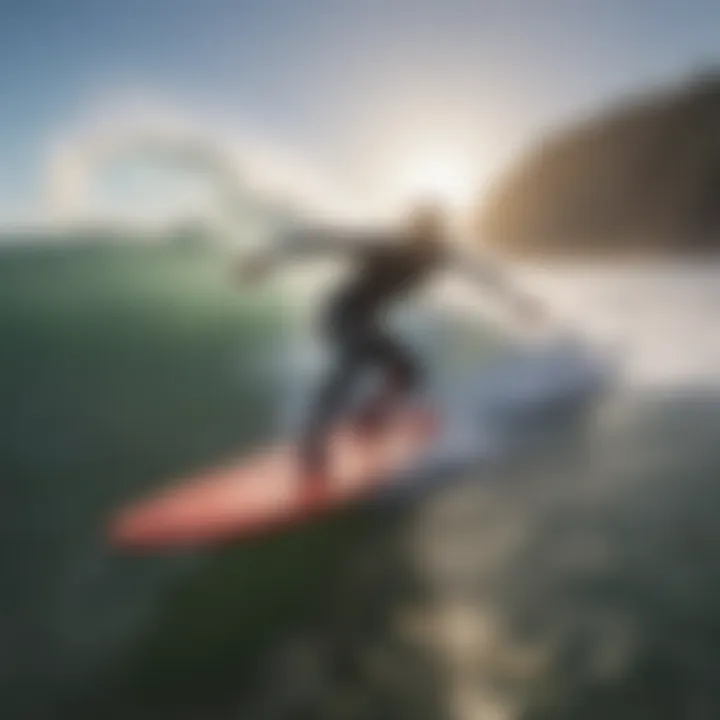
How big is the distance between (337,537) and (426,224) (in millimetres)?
430

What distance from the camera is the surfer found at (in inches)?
51.6

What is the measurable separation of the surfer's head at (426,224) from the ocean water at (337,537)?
0.10 metres

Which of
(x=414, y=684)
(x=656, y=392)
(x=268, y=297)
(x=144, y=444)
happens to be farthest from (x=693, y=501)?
(x=144, y=444)

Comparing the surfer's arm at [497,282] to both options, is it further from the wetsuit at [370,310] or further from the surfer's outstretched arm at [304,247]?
the surfer's outstretched arm at [304,247]

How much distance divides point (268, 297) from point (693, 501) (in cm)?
62

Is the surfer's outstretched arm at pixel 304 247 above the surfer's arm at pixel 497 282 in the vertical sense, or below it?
above

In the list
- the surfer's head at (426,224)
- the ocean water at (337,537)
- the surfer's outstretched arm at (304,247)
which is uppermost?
the surfer's outstretched arm at (304,247)

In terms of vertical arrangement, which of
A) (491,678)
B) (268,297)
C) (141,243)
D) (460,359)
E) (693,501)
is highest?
(141,243)

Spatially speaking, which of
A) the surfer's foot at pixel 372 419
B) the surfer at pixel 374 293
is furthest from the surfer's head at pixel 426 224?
the surfer's foot at pixel 372 419

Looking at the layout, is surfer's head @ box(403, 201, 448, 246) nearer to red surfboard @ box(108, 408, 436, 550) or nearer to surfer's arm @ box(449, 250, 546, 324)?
surfer's arm @ box(449, 250, 546, 324)

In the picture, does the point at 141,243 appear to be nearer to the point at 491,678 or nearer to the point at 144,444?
the point at 144,444

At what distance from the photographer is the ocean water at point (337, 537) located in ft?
4.00

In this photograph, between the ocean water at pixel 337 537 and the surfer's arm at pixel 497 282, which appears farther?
the surfer's arm at pixel 497 282

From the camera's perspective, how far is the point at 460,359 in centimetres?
133
